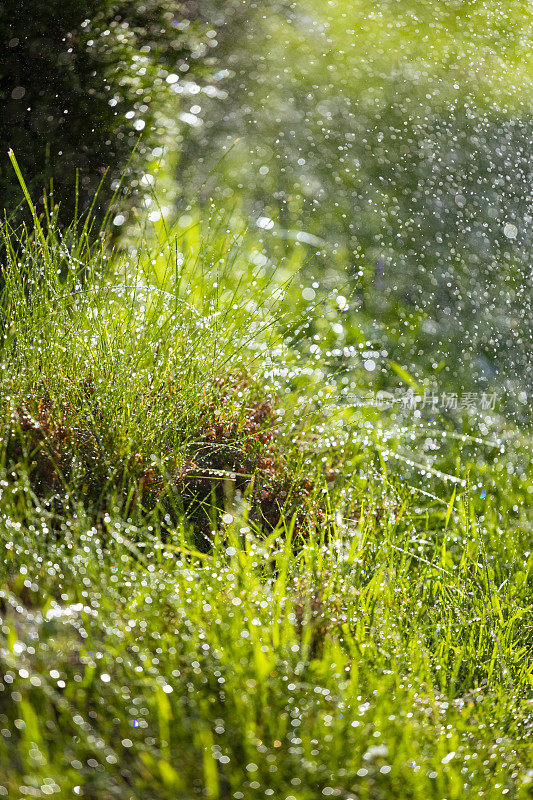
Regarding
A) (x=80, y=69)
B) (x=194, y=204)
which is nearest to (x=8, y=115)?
(x=80, y=69)

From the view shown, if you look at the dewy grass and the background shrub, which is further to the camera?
the background shrub

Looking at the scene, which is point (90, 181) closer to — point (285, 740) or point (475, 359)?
point (475, 359)

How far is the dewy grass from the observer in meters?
0.98

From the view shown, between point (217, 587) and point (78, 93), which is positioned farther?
point (78, 93)

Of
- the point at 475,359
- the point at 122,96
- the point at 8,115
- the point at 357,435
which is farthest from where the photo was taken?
the point at 475,359

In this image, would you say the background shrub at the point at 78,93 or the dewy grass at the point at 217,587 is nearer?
the dewy grass at the point at 217,587

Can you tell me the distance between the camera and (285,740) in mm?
1021

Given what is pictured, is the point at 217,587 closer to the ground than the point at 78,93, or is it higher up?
closer to the ground

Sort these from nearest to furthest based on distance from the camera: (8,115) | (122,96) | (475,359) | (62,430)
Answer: (62,430), (8,115), (122,96), (475,359)

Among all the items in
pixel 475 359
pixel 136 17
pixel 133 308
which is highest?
pixel 136 17

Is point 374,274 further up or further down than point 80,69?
further down

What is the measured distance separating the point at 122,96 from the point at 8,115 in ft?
1.45

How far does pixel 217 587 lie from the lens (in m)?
1.28

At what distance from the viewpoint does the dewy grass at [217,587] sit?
Result: 0.98 meters
